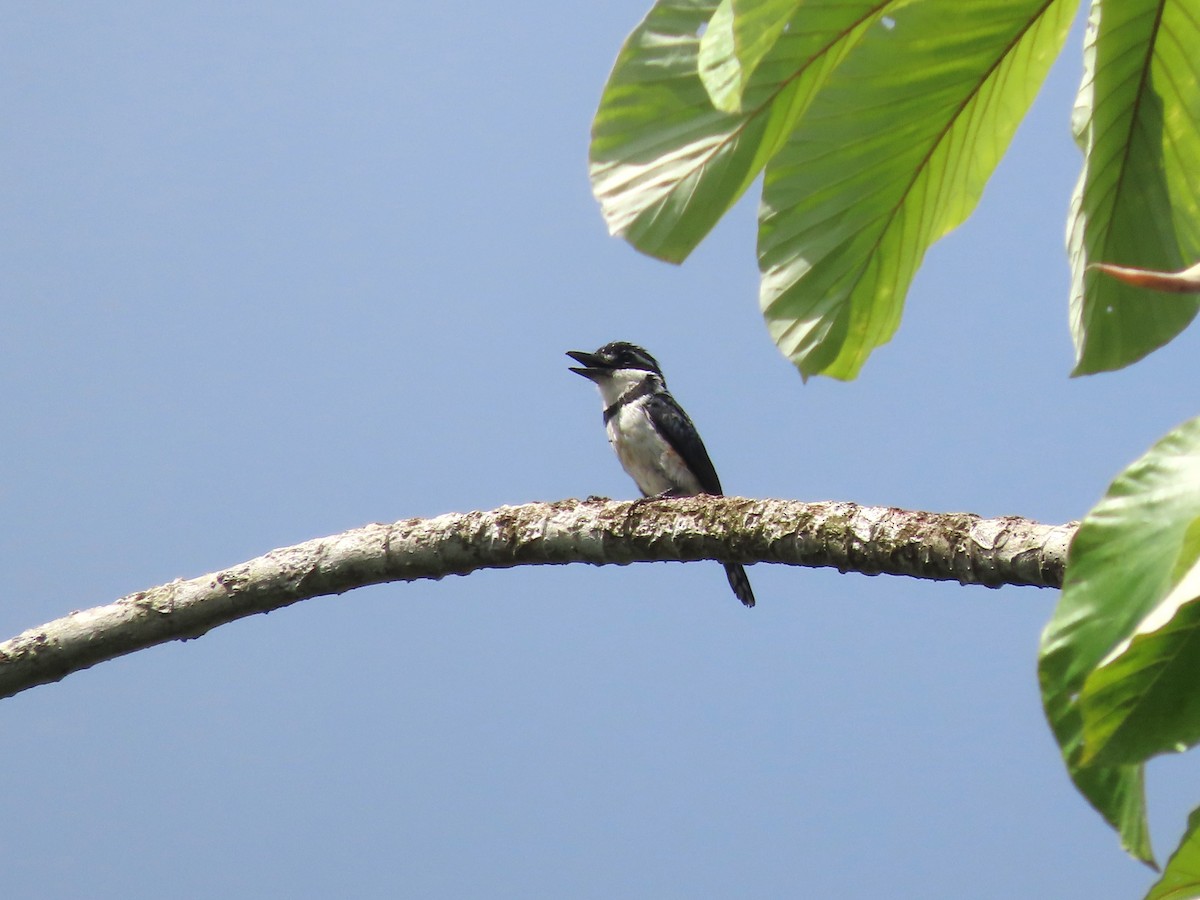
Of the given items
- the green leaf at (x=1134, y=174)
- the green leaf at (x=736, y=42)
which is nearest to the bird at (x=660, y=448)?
the green leaf at (x=1134, y=174)

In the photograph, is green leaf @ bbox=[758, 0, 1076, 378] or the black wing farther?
the black wing

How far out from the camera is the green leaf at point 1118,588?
0.77 metres

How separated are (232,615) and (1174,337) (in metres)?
1.96

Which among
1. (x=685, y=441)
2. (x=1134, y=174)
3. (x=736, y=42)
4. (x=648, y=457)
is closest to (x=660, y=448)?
(x=648, y=457)

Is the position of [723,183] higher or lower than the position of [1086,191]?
higher

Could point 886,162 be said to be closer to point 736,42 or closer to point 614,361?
point 736,42

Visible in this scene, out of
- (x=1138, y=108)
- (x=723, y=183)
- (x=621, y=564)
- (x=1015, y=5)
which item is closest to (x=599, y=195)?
(x=723, y=183)

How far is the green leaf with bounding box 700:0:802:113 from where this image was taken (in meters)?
1.04

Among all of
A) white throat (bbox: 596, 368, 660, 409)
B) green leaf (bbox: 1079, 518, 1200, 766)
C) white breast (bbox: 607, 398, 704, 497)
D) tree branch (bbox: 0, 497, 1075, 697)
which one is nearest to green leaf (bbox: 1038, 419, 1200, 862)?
green leaf (bbox: 1079, 518, 1200, 766)

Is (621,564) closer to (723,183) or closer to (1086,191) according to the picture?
(723,183)

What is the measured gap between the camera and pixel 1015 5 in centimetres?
133

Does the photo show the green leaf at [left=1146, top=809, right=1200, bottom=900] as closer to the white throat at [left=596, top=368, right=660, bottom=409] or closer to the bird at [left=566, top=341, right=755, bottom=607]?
the bird at [left=566, top=341, right=755, bottom=607]

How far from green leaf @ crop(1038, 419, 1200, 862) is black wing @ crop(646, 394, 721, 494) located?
560 cm

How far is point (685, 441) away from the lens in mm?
6504
